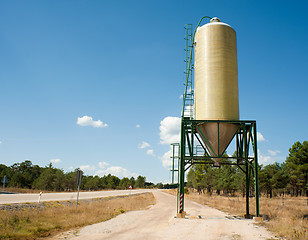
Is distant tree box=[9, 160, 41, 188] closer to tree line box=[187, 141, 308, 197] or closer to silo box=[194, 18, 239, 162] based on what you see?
tree line box=[187, 141, 308, 197]

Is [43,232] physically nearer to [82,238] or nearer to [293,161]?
[82,238]

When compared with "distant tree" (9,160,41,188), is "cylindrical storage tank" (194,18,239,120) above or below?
above

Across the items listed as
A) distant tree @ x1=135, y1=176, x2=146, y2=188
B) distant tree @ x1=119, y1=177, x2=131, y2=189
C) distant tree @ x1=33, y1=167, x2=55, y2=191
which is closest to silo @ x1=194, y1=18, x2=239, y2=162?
distant tree @ x1=33, y1=167, x2=55, y2=191

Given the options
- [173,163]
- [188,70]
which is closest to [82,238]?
[173,163]

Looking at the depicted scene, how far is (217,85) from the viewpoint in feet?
56.5

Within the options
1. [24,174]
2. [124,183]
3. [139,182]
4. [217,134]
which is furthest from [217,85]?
[139,182]

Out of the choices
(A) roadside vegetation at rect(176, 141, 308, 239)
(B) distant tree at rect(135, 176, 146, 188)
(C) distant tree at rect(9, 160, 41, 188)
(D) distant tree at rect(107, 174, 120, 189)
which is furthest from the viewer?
(B) distant tree at rect(135, 176, 146, 188)

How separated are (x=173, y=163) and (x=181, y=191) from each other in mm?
3416

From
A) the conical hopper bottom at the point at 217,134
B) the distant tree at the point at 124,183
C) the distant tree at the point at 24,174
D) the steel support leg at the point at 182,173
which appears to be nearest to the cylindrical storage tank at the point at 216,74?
the conical hopper bottom at the point at 217,134

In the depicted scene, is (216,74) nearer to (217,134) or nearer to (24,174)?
(217,134)

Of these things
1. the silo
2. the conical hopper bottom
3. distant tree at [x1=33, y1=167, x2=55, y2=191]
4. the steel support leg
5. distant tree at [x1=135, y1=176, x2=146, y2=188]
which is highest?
the silo

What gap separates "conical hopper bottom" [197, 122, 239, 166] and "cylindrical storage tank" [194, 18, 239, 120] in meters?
0.52

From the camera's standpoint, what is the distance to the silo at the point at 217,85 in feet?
55.9

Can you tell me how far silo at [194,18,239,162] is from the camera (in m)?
17.0
